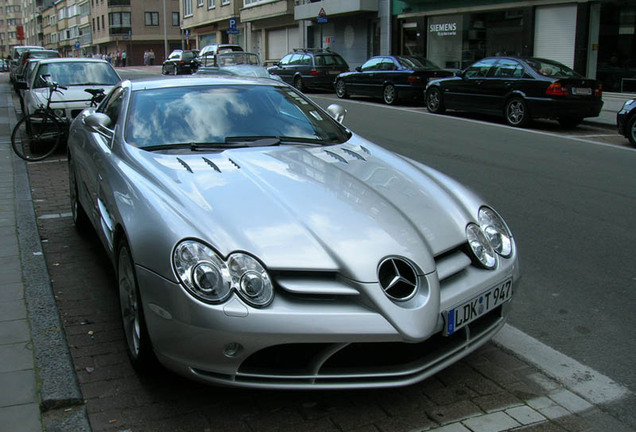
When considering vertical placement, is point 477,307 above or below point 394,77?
below

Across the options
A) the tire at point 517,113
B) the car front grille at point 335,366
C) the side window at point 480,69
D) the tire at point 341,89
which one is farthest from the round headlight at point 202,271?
the tire at point 341,89

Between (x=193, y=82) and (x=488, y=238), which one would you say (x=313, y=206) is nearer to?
(x=488, y=238)

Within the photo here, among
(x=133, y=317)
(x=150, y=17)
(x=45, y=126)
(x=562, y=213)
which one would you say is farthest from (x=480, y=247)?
(x=150, y=17)

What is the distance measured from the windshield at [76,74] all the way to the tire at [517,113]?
8.62 metres

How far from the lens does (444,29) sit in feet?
89.3

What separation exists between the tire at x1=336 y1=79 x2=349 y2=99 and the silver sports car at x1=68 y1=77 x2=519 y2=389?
1897 centimetres

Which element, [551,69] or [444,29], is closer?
[551,69]

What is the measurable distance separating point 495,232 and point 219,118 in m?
2.04

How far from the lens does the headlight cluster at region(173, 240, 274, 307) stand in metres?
2.83

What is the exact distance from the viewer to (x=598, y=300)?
4609 millimetres

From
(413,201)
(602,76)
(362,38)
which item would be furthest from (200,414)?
(362,38)

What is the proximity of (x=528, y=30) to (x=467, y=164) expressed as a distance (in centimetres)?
1471

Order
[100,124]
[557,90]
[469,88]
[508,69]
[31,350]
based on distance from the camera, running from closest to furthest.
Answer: [31,350] < [100,124] < [557,90] < [508,69] < [469,88]

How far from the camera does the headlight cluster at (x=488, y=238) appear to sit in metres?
3.37
